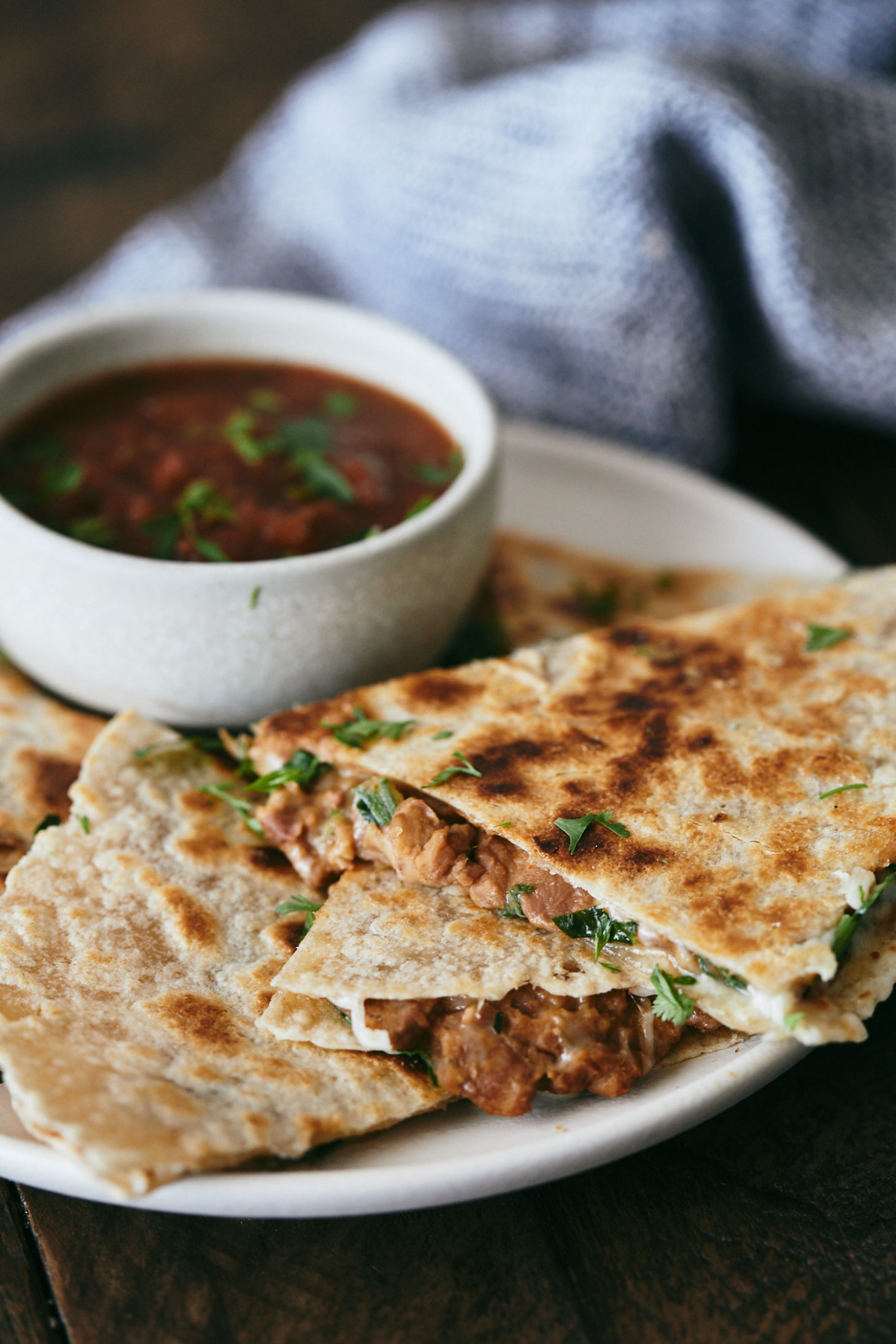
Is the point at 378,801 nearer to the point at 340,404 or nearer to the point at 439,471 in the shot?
the point at 439,471

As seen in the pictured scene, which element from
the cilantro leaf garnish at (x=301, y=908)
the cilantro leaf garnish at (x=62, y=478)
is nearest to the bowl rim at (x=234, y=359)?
the cilantro leaf garnish at (x=62, y=478)

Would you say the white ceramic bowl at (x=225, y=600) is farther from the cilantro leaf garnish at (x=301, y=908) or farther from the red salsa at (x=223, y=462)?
the cilantro leaf garnish at (x=301, y=908)

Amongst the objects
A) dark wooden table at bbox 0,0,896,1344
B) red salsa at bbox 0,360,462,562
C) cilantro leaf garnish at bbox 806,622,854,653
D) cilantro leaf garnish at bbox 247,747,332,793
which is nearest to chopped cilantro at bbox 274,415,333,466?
red salsa at bbox 0,360,462,562

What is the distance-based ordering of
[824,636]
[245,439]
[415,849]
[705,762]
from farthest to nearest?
[245,439] < [824,636] < [705,762] < [415,849]

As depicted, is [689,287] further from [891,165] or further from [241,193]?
[241,193]

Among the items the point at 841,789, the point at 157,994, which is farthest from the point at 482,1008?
the point at 841,789

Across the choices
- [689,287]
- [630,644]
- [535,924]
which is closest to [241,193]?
[689,287]
